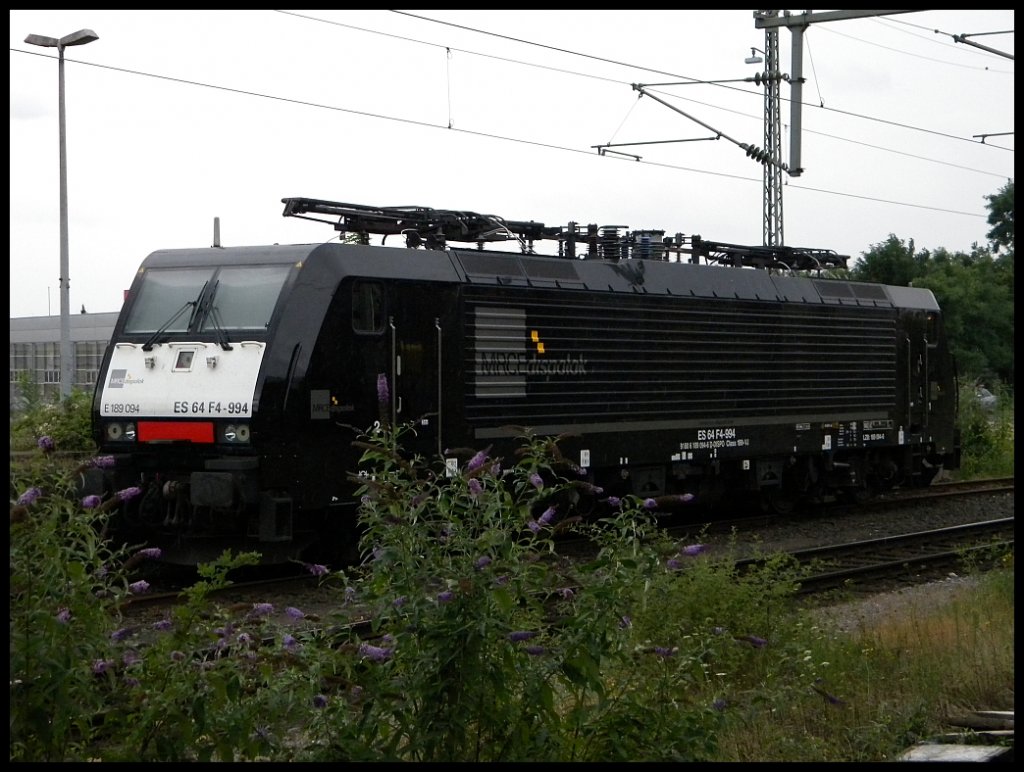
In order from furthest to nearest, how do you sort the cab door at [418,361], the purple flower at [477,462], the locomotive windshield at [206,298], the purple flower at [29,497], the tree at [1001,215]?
the tree at [1001,215], the cab door at [418,361], the locomotive windshield at [206,298], the purple flower at [477,462], the purple flower at [29,497]

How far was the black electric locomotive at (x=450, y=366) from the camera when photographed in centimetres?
1108

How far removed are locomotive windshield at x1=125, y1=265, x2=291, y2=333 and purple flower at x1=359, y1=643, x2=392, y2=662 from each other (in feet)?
22.2

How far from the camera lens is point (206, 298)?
11.7 metres

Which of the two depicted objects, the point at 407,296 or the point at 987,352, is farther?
the point at 987,352

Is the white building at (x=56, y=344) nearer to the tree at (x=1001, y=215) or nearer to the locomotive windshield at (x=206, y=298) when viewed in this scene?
the locomotive windshield at (x=206, y=298)

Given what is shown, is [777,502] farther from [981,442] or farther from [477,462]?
[477,462]

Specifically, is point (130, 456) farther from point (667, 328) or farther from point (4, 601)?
point (4, 601)

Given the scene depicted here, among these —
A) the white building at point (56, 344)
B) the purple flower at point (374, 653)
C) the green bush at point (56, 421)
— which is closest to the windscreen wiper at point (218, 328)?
the green bush at point (56, 421)

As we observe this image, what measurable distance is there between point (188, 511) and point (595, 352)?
16.4 feet

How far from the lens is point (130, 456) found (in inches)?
446

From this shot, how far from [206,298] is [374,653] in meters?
7.70

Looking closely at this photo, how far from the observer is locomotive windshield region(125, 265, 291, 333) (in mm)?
11289

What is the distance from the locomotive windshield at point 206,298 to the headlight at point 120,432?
0.94 metres
